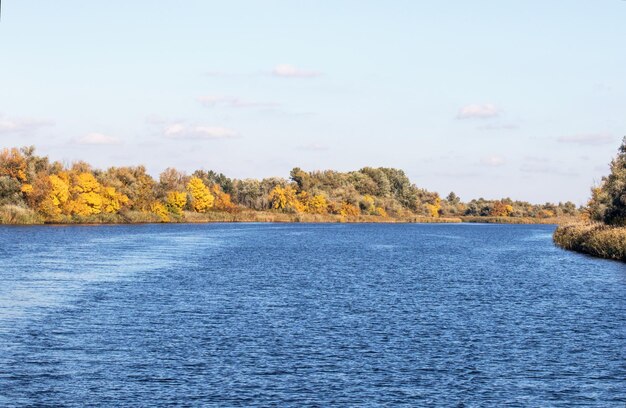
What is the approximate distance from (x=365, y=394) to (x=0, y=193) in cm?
14794

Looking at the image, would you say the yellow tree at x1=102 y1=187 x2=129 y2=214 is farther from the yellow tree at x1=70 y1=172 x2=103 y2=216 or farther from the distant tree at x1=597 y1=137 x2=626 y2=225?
the distant tree at x1=597 y1=137 x2=626 y2=225

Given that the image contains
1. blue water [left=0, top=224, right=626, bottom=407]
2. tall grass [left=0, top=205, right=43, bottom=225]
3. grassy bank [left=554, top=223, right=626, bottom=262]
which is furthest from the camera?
tall grass [left=0, top=205, right=43, bottom=225]

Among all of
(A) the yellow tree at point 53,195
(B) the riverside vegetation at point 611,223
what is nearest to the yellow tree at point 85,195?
(A) the yellow tree at point 53,195

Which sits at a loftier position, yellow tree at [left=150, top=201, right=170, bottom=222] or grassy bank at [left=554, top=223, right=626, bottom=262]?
yellow tree at [left=150, top=201, right=170, bottom=222]

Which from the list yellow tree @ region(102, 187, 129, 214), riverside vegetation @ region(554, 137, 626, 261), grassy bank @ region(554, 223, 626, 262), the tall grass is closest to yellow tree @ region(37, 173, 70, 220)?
the tall grass

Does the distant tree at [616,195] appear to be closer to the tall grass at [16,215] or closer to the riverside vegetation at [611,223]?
the riverside vegetation at [611,223]

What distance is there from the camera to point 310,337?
32.1m

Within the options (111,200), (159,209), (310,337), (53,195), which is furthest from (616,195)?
(159,209)

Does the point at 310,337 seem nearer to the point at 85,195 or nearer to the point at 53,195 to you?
the point at 53,195

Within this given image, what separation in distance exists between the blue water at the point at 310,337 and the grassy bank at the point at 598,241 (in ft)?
30.7

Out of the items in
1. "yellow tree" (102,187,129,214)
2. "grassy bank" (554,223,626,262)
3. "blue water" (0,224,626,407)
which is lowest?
"blue water" (0,224,626,407)

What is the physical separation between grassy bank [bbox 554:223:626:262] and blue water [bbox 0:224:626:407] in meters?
9.36

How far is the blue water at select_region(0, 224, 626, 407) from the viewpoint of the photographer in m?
23.4

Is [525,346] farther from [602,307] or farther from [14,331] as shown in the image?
[14,331]
